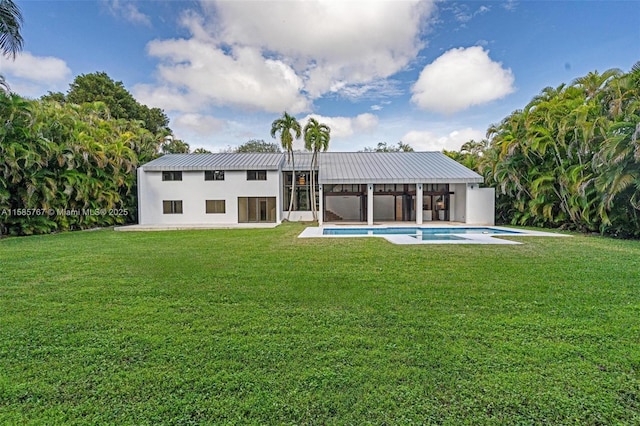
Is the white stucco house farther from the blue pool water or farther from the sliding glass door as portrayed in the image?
the blue pool water

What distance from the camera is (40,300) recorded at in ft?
18.4

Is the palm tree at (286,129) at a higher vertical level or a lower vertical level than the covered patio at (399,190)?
higher

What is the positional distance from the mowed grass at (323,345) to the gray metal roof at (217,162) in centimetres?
1449

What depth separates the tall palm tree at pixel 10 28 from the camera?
12398 mm

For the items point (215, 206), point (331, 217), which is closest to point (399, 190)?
point (331, 217)

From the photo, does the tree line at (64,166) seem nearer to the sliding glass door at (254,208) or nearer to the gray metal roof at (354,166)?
the gray metal roof at (354,166)

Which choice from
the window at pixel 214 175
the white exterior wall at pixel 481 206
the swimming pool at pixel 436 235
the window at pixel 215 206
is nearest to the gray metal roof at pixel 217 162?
the window at pixel 214 175

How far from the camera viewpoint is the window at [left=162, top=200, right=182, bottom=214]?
21898mm

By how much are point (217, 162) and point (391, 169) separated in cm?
1181

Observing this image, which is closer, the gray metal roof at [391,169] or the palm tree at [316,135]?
the gray metal roof at [391,169]

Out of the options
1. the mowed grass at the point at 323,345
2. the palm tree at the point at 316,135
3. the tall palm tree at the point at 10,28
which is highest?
the tall palm tree at the point at 10,28

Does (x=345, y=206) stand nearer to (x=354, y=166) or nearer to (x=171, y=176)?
(x=354, y=166)

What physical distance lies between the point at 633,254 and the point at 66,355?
1282 centimetres

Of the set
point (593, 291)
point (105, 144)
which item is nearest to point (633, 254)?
point (593, 291)
